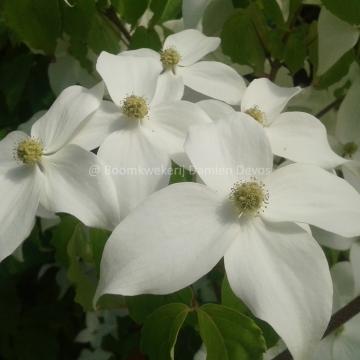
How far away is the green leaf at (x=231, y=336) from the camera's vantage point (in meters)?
0.41

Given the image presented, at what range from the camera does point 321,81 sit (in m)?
0.69

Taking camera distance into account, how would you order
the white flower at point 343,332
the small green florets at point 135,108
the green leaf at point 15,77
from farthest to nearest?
1. the green leaf at point 15,77
2. the white flower at point 343,332
3. the small green florets at point 135,108

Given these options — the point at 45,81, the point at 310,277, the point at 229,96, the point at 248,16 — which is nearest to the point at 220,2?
the point at 248,16

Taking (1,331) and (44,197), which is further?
(1,331)

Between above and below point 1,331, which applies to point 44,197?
above

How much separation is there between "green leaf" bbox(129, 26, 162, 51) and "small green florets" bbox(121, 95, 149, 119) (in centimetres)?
20

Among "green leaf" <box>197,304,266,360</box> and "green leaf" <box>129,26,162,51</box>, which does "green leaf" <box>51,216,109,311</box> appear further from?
"green leaf" <box>129,26,162,51</box>

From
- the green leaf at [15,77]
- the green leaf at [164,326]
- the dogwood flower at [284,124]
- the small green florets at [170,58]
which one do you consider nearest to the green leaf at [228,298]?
the green leaf at [164,326]

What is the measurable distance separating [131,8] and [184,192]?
293 millimetres

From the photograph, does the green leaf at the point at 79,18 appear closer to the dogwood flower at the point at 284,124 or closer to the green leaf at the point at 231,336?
the dogwood flower at the point at 284,124

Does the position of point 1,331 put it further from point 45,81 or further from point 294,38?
point 294,38

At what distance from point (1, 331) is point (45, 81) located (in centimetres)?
52

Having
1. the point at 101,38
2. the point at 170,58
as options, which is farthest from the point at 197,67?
the point at 101,38

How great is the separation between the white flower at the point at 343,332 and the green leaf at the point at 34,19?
435mm
